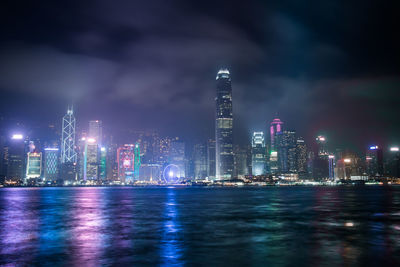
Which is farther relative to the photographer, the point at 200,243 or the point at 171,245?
the point at 200,243

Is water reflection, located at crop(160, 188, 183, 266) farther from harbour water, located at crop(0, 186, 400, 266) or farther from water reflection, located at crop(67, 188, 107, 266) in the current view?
water reflection, located at crop(67, 188, 107, 266)

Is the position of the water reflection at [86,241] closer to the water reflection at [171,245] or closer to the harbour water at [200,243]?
the harbour water at [200,243]

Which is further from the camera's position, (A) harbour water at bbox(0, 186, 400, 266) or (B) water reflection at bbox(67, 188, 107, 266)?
(B) water reflection at bbox(67, 188, 107, 266)

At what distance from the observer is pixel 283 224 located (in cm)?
3741

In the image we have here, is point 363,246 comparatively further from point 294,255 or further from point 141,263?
point 141,263

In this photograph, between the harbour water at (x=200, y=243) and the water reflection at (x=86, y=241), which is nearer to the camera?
the harbour water at (x=200, y=243)

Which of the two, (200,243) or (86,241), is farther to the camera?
(86,241)

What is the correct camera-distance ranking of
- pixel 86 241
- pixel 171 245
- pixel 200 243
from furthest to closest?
1. pixel 86 241
2. pixel 200 243
3. pixel 171 245

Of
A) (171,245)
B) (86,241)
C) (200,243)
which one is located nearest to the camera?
(171,245)

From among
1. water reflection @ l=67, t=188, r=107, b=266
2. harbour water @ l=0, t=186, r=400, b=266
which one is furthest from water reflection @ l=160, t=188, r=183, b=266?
water reflection @ l=67, t=188, r=107, b=266

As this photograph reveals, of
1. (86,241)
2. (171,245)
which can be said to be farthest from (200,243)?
(86,241)

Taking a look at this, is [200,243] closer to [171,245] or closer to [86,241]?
[171,245]

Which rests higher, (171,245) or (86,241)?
(86,241)

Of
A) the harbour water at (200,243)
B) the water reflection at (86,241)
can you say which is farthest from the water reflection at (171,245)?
the water reflection at (86,241)
